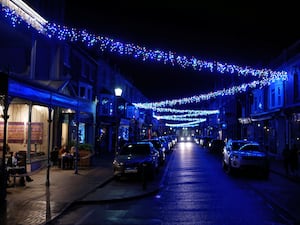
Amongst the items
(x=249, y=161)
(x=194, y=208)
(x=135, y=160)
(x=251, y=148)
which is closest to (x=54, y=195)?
(x=194, y=208)

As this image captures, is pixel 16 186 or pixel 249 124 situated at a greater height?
pixel 249 124

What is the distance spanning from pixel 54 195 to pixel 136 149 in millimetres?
7819

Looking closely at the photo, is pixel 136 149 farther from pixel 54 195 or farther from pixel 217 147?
pixel 217 147

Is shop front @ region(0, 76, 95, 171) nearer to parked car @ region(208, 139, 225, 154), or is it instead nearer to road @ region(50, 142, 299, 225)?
road @ region(50, 142, 299, 225)

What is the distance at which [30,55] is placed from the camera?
22703mm

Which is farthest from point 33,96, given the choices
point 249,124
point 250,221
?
point 249,124

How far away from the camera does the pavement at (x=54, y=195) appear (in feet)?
32.9

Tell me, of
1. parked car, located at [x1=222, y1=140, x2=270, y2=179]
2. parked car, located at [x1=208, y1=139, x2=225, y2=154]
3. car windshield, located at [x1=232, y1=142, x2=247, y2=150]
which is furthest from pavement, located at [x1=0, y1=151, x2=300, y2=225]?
parked car, located at [x1=208, y1=139, x2=225, y2=154]

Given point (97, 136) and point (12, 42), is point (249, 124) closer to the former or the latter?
point (97, 136)

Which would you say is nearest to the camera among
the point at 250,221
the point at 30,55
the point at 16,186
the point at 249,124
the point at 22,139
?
the point at 250,221

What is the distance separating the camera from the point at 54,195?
1317 cm

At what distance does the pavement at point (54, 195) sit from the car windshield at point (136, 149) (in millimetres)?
1505

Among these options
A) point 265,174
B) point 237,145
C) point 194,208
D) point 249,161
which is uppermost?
point 237,145

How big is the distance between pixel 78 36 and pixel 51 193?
7.06 m
